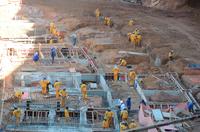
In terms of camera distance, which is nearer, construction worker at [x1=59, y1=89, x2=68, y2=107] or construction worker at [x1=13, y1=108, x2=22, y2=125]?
construction worker at [x1=13, y1=108, x2=22, y2=125]

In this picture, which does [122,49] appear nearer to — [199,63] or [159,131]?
[199,63]

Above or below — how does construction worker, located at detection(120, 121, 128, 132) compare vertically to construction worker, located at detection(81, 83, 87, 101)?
below

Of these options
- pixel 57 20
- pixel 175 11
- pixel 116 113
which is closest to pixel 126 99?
pixel 116 113

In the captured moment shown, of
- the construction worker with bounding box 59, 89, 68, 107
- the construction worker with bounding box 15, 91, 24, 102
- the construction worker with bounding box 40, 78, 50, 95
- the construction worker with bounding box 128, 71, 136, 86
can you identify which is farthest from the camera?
the construction worker with bounding box 128, 71, 136, 86

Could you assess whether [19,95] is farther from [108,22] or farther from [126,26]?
[126,26]

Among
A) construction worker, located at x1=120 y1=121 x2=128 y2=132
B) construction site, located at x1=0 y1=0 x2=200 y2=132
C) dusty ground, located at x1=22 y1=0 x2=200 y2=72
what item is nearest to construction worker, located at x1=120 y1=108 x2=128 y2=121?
construction site, located at x1=0 y1=0 x2=200 y2=132

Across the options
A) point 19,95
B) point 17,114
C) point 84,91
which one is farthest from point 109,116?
point 19,95

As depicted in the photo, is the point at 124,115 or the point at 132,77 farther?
the point at 132,77

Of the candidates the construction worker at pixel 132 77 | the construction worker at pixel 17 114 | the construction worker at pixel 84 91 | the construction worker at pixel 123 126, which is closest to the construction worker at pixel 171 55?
the construction worker at pixel 132 77

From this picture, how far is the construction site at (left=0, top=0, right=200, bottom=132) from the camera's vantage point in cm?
1973

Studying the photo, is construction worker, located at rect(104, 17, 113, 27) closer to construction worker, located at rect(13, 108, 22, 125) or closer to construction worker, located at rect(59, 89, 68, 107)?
construction worker, located at rect(59, 89, 68, 107)

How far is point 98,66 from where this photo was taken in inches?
1046

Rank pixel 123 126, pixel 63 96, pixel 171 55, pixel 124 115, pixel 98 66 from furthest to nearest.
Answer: pixel 171 55, pixel 98 66, pixel 63 96, pixel 124 115, pixel 123 126

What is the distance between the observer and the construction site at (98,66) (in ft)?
64.7
